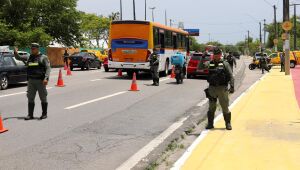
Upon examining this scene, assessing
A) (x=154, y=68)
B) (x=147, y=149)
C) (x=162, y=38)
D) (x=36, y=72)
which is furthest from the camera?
(x=162, y=38)

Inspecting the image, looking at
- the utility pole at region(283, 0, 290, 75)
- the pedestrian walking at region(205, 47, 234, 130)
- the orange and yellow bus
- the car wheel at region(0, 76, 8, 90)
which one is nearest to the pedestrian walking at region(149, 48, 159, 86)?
the orange and yellow bus

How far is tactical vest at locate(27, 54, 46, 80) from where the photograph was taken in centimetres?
1095

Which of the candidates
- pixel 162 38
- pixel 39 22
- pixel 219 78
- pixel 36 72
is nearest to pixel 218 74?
pixel 219 78

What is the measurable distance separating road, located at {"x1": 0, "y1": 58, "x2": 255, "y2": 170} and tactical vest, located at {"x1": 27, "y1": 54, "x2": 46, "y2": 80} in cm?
104

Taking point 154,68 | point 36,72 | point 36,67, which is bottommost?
point 154,68

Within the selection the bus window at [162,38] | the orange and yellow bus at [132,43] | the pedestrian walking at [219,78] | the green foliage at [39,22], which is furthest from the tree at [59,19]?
the pedestrian walking at [219,78]

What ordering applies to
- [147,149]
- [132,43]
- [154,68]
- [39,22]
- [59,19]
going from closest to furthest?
[147,149], [154,68], [132,43], [39,22], [59,19]

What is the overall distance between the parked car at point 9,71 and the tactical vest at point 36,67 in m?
8.39

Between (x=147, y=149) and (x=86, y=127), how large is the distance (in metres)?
2.43

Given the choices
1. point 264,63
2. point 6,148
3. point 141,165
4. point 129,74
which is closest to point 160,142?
point 141,165

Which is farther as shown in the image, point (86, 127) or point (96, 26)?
point (96, 26)

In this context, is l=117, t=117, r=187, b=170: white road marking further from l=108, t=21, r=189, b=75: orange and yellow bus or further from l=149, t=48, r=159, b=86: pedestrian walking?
A: l=108, t=21, r=189, b=75: orange and yellow bus

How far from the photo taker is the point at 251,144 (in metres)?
8.08

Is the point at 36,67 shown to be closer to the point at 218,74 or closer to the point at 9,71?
the point at 218,74
